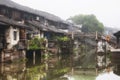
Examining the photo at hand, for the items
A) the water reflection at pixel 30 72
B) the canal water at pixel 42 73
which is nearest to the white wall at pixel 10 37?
the canal water at pixel 42 73

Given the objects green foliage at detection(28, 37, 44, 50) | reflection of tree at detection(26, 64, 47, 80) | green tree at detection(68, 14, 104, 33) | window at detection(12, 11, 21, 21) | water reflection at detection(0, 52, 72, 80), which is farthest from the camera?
green tree at detection(68, 14, 104, 33)

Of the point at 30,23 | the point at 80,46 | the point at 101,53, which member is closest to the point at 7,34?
the point at 30,23

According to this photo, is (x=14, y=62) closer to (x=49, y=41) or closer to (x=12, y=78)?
(x=12, y=78)

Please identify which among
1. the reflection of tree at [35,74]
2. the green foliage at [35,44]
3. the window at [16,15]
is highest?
the window at [16,15]

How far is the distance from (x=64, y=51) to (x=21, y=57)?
17.6 metres

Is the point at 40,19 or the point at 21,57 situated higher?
the point at 40,19

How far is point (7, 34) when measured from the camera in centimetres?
3625

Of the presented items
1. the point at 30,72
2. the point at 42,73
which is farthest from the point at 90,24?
the point at 42,73

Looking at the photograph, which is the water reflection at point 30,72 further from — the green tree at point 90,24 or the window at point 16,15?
the green tree at point 90,24

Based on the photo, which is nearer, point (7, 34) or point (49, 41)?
point (7, 34)

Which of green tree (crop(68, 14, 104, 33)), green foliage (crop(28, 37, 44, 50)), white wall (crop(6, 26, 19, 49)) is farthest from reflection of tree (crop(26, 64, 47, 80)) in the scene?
green tree (crop(68, 14, 104, 33))

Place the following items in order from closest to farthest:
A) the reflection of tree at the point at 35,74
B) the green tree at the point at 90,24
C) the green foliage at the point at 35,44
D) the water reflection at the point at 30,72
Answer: the reflection of tree at the point at 35,74, the water reflection at the point at 30,72, the green foliage at the point at 35,44, the green tree at the point at 90,24

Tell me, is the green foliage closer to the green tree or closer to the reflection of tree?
the reflection of tree

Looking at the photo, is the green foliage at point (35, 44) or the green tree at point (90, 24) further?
the green tree at point (90, 24)
